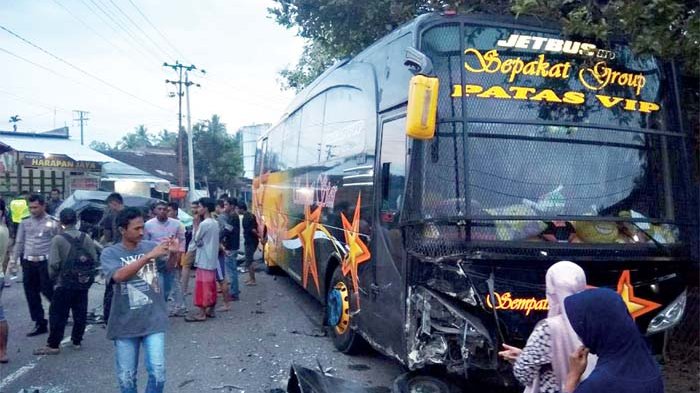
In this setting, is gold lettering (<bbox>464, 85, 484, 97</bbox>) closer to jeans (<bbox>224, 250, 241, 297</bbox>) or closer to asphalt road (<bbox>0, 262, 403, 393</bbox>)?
asphalt road (<bbox>0, 262, 403, 393</bbox>)

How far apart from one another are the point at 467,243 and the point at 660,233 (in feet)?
5.29

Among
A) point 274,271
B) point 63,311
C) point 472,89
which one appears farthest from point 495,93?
point 274,271

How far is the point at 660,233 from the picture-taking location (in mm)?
4684

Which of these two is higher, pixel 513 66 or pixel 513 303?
pixel 513 66

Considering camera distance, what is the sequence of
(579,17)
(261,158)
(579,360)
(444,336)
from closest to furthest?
(579,360) < (444,336) < (579,17) < (261,158)

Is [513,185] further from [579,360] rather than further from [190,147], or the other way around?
[190,147]

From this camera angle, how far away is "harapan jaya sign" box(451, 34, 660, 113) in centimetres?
475

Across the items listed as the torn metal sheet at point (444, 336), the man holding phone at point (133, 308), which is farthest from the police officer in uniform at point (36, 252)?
the torn metal sheet at point (444, 336)

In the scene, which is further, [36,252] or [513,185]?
[36,252]

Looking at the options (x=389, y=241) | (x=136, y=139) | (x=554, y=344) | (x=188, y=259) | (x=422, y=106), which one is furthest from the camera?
(x=136, y=139)

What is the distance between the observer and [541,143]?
4.70 meters

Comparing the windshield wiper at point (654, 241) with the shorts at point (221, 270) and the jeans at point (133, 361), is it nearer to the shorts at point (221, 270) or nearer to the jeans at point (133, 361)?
the jeans at point (133, 361)

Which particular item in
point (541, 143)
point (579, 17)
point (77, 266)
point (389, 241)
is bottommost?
point (77, 266)

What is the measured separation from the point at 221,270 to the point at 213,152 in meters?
39.4
